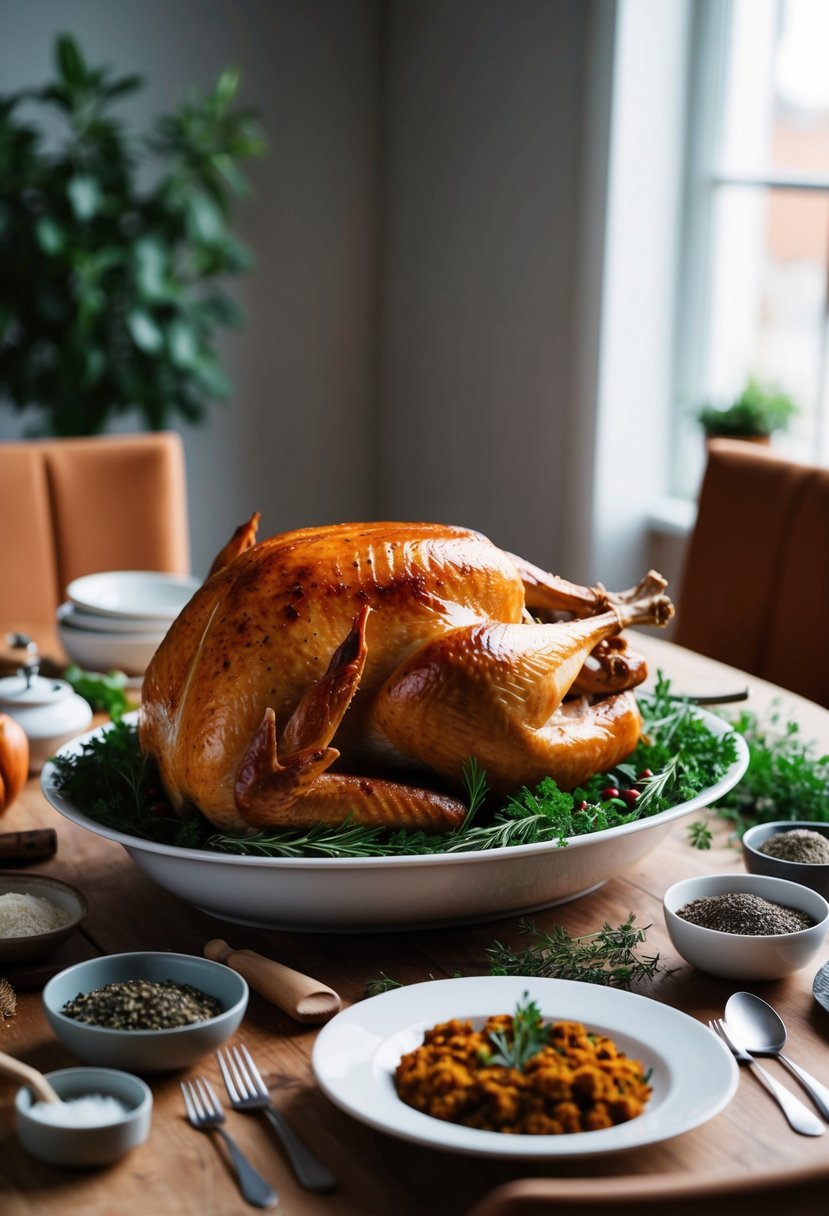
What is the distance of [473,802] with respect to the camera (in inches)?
40.8

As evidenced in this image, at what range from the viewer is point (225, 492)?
4.51m

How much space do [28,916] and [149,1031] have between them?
0.24 meters

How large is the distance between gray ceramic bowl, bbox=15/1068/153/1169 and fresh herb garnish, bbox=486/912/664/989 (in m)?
0.29

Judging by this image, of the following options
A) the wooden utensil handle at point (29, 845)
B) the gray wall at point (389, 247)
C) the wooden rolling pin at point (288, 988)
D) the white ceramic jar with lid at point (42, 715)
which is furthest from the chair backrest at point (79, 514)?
the wooden rolling pin at point (288, 988)

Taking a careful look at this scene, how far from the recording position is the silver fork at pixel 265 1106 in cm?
71

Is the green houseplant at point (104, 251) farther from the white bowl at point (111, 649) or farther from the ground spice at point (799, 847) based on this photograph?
the ground spice at point (799, 847)

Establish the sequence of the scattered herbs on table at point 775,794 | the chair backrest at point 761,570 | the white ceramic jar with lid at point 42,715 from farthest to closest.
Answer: the chair backrest at point 761,570 → the white ceramic jar with lid at point 42,715 → the scattered herbs on table at point 775,794

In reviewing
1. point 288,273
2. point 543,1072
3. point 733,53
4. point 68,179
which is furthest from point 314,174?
point 543,1072

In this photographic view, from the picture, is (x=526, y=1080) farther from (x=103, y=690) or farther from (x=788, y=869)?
(x=103, y=690)

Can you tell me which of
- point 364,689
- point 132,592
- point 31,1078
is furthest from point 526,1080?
point 132,592

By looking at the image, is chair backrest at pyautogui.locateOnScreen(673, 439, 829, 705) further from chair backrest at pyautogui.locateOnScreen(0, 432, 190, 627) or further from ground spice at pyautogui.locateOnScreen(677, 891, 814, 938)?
ground spice at pyautogui.locateOnScreen(677, 891, 814, 938)

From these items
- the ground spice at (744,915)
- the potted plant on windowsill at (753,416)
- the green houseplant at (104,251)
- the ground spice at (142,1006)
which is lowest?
the ground spice at (744,915)

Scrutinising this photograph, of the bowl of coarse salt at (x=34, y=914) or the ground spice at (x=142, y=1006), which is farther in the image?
the bowl of coarse salt at (x=34, y=914)

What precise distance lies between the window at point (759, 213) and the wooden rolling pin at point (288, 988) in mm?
2556
